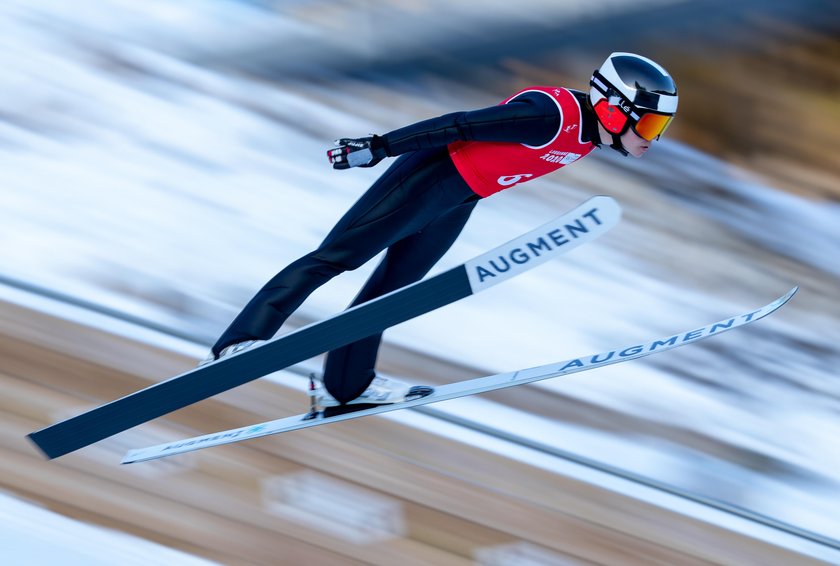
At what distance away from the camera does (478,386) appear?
2699 millimetres

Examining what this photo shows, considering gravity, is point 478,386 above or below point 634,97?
below

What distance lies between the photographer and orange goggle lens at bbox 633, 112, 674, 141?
2131 millimetres

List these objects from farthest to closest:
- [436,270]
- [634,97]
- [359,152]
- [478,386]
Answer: [436,270], [478,386], [359,152], [634,97]

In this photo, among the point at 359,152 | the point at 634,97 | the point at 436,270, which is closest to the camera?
the point at 634,97

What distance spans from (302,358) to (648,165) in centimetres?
297

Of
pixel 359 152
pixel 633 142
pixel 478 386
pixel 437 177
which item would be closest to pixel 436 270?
pixel 478 386

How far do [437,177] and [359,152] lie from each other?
22 centimetres

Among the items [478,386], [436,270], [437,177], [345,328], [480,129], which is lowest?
[478,386]

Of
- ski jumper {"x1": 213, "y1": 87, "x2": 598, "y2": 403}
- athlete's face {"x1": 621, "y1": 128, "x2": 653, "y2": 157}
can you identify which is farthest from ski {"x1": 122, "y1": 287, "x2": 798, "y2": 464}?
athlete's face {"x1": 621, "y1": 128, "x2": 653, "y2": 157}

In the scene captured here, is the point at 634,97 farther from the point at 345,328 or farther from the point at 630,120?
the point at 345,328

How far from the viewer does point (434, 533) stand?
2838mm

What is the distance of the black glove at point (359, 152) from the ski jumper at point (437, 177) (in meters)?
0.02

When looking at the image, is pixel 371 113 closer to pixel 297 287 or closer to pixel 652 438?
pixel 652 438

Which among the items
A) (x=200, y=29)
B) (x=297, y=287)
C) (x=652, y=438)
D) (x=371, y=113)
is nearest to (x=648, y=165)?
(x=371, y=113)
